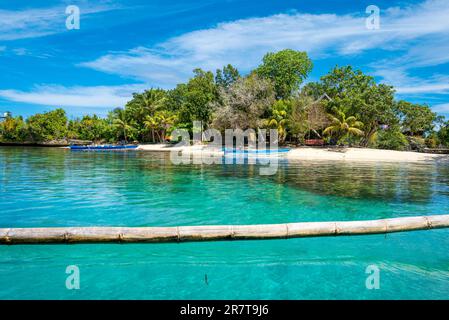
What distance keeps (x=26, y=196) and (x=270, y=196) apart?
9167 mm

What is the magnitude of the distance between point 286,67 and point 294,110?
1458 centimetres

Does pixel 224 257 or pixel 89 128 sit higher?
pixel 89 128

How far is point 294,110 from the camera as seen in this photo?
38.4 meters

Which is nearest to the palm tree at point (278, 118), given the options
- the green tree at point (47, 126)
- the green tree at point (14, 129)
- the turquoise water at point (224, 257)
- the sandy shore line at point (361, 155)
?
the sandy shore line at point (361, 155)

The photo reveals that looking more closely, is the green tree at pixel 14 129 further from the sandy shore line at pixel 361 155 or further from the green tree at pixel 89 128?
the sandy shore line at pixel 361 155

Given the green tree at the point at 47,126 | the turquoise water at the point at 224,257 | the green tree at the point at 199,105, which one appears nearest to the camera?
the turquoise water at the point at 224,257

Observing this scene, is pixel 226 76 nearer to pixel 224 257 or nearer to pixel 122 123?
pixel 122 123

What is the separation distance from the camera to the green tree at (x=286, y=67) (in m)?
49.3

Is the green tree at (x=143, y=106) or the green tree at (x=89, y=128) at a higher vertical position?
the green tree at (x=143, y=106)

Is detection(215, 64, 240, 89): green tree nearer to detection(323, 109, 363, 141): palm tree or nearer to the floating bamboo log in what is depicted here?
detection(323, 109, 363, 141): palm tree

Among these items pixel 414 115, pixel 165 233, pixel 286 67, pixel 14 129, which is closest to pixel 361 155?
pixel 414 115

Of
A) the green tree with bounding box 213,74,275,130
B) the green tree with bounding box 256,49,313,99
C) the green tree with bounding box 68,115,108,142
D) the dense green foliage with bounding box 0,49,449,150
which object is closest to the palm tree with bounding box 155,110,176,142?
the dense green foliage with bounding box 0,49,449,150

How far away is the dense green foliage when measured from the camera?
3653 centimetres

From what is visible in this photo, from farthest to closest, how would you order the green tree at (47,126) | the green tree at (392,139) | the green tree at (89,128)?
the green tree at (47,126), the green tree at (89,128), the green tree at (392,139)
